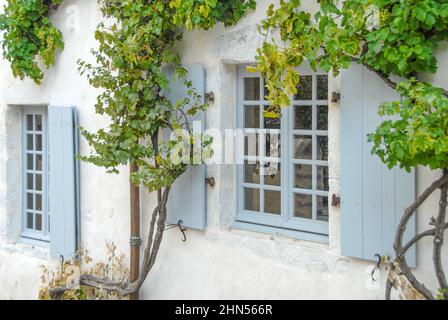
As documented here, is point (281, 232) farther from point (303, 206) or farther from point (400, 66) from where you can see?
point (400, 66)

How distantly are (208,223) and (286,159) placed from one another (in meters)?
0.83

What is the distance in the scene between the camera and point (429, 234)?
131 inches

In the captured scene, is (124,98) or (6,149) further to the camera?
(6,149)

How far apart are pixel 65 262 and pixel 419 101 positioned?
358 centimetres

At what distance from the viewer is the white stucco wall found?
386 cm

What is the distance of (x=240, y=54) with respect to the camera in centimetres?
428

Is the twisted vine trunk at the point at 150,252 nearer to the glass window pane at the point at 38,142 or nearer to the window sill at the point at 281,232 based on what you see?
the window sill at the point at 281,232

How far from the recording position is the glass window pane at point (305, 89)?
4148mm

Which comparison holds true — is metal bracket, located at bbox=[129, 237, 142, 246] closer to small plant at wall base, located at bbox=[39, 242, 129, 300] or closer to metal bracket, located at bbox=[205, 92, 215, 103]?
small plant at wall base, located at bbox=[39, 242, 129, 300]

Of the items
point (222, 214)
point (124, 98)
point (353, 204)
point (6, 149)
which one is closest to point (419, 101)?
point (353, 204)

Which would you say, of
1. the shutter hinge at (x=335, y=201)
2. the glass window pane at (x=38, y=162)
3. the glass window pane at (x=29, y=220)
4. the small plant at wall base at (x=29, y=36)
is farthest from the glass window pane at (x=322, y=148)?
the glass window pane at (x=29, y=220)

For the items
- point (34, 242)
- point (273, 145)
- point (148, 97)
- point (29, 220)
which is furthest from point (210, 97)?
point (29, 220)
